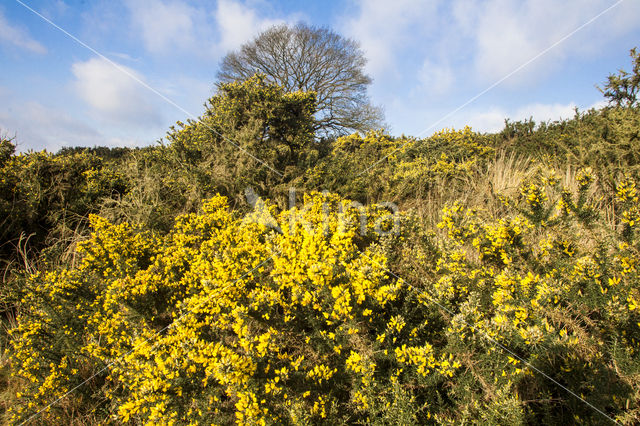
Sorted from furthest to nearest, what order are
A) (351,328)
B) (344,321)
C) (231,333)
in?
(231,333) → (344,321) → (351,328)

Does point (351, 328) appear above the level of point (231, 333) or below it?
above

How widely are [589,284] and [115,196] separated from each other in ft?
20.5

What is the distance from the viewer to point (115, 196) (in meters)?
4.88

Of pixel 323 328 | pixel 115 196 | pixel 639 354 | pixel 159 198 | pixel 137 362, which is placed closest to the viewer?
pixel 639 354

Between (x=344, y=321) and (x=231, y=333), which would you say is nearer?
(x=344, y=321)

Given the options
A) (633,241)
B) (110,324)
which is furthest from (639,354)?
(110,324)

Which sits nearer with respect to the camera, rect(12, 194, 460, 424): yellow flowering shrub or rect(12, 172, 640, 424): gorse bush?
rect(12, 172, 640, 424): gorse bush

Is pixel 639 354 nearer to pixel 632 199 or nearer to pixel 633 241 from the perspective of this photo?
pixel 633 241

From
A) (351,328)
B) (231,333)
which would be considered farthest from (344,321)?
(231,333)

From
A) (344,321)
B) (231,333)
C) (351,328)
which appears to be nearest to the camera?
(351,328)

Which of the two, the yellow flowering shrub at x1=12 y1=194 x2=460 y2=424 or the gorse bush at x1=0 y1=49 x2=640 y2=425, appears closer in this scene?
the gorse bush at x1=0 y1=49 x2=640 y2=425

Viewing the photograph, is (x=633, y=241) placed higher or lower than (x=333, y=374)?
higher

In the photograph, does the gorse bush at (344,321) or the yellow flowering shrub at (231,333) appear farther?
the yellow flowering shrub at (231,333)

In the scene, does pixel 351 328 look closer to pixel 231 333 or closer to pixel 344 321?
pixel 344 321
